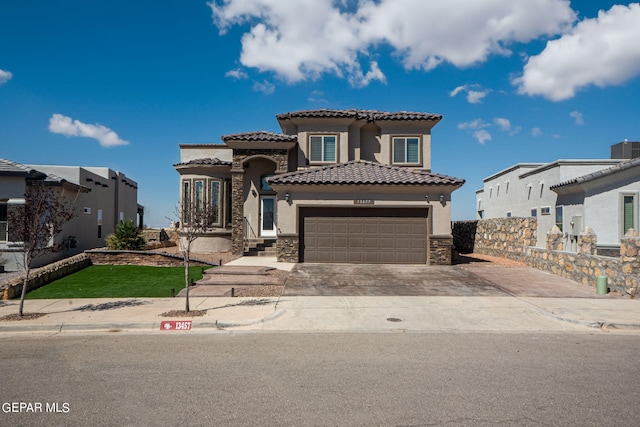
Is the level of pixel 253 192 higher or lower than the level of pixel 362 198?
higher

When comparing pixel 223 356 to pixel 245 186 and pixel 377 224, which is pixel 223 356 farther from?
pixel 245 186

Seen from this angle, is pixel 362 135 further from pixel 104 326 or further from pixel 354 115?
pixel 104 326

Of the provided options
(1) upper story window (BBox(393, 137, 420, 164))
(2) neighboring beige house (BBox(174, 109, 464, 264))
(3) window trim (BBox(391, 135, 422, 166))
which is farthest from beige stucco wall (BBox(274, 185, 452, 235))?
(1) upper story window (BBox(393, 137, 420, 164))

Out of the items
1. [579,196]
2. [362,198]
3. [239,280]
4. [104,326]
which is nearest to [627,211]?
[579,196]

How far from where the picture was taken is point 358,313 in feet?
29.9

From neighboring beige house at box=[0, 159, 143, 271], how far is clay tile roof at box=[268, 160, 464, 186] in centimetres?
888

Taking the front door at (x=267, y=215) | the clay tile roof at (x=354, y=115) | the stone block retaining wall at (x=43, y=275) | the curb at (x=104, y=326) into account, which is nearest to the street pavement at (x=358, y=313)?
the curb at (x=104, y=326)

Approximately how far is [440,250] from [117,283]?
1304cm

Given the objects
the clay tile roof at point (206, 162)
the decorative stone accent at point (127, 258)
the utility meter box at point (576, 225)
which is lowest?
the decorative stone accent at point (127, 258)

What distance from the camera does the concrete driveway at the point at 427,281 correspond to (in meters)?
11.5

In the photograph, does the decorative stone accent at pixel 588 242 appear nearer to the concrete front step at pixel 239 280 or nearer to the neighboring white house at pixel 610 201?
the neighboring white house at pixel 610 201

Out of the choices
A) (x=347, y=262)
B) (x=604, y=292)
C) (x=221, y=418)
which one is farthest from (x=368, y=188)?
(x=221, y=418)

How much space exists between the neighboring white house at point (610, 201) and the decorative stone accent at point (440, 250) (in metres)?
7.00

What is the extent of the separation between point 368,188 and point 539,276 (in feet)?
25.0
